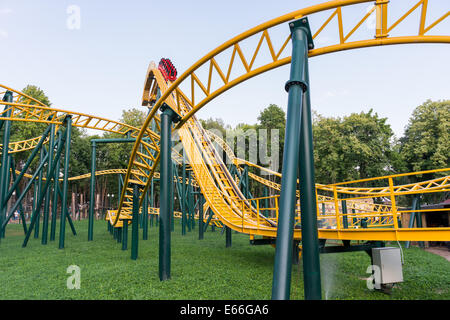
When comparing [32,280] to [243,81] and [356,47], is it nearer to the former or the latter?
[243,81]

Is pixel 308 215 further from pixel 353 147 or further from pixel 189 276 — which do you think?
pixel 353 147

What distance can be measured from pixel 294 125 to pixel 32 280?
24.3ft

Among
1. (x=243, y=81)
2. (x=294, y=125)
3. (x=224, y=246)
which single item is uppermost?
(x=243, y=81)

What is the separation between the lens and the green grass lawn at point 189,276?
19.6ft

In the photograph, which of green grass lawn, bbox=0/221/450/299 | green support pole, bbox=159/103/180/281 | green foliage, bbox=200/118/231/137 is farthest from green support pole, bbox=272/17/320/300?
green foliage, bbox=200/118/231/137

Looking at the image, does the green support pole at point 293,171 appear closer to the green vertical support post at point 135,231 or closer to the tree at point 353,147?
the green vertical support post at point 135,231

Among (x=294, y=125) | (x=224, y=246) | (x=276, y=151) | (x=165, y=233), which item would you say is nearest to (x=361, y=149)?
(x=276, y=151)

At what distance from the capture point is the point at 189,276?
24.0 ft

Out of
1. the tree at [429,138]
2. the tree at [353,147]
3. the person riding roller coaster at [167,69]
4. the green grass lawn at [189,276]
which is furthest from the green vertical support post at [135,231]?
the tree at [429,138]

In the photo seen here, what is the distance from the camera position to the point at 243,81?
5.14 metres

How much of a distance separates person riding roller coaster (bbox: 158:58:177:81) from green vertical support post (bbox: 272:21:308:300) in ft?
31.2

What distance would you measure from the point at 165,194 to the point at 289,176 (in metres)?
4.69

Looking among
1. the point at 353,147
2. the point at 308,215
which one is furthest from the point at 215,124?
the point at 308,215
